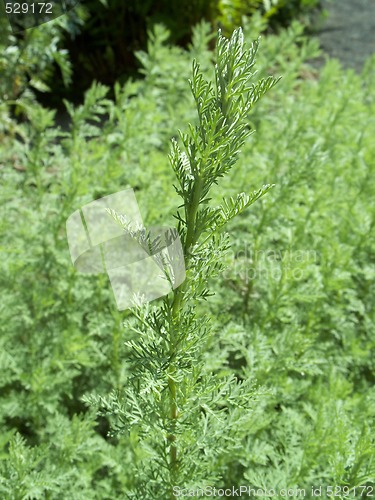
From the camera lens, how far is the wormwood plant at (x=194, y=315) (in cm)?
105

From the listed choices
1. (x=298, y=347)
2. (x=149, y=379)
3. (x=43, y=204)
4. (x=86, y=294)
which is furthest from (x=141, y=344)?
(x=43, y=204)

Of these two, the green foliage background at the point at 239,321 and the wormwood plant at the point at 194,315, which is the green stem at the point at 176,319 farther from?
the green foliage background at the point at 239,321

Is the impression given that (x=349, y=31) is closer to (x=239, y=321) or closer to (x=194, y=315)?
(x=239, y=321)

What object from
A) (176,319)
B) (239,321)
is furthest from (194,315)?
(239,321)

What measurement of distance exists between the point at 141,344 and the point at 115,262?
99cm

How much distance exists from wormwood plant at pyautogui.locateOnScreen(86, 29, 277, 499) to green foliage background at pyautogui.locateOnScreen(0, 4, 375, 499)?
116 mm

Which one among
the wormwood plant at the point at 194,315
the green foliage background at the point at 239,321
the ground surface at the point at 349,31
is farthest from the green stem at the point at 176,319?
the ground surface at the point at 349,31

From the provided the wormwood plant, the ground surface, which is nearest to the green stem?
the wormwood plant

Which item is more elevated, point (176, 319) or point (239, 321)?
point (176, 319)

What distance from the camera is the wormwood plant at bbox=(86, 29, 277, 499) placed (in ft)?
3.45

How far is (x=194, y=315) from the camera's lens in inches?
48.4

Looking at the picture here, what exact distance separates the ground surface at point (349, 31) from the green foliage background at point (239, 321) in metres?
3.66

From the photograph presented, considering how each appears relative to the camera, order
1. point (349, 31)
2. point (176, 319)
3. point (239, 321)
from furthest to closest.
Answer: point (349, 31)
point (239, 321)
point (176, 319)

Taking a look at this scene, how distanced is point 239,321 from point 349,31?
5.98m
